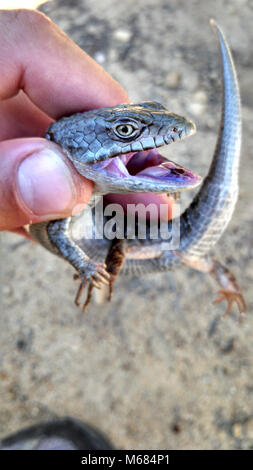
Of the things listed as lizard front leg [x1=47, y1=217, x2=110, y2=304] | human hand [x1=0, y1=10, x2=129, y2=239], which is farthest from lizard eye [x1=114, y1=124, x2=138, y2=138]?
lizard front leg [x1=47, y1=217, x2=110, y2=304]

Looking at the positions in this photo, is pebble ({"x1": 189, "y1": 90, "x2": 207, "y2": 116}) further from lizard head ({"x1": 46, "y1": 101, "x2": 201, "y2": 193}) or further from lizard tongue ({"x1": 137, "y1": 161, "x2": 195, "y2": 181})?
lizard tongue ({"x1": 137, "y1": 161, "x2": 195, "y2": 181})

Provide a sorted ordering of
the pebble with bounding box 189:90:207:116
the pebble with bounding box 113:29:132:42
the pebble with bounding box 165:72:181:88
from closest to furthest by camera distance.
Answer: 1. the pebble with bounding box 189:90:207:116
2. the pebble with bounding box 165:72:181:88
3. the pebble with bounding box 113:29:132:42

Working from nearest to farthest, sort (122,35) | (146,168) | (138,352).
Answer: (146,168) < (138,352) < (122,35)

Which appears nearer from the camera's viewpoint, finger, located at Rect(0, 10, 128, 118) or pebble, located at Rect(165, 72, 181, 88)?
finger, located at Rect(0, 10, 128, 118)

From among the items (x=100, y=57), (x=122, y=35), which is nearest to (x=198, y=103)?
(x=100, y=57)

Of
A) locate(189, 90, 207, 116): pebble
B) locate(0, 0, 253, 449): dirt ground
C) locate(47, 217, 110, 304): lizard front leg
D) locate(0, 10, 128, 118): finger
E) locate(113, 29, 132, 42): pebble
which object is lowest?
locate(0, 0, 253, 449): dirt ground

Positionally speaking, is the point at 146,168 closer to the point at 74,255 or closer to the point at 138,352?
the point at 74,255

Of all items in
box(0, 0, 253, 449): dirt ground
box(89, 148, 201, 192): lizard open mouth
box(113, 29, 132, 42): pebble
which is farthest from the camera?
box(113, 29, 132, 42): pebble

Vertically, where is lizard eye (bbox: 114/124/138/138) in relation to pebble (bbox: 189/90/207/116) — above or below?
below

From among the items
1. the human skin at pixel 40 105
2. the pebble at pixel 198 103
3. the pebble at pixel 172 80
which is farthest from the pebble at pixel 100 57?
the human skin at pixel 40 105
